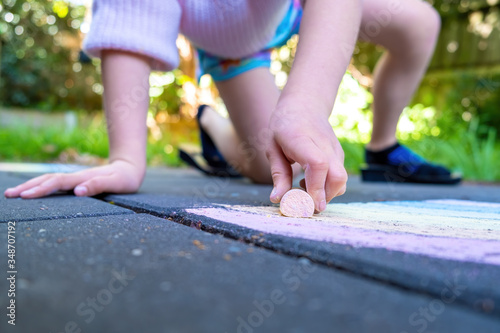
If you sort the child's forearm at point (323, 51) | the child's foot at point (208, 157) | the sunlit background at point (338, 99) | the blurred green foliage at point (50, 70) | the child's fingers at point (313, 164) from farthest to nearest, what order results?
the blurred green foliage at point (50, 70), the sunlit background at point (338, 99), the child's foot at point (208, 157), the child's forearm at point (323, 51), the child's fingers at point (313, 164)

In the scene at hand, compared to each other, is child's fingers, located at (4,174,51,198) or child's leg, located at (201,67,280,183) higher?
child's leg, located at (201,67,280,183)

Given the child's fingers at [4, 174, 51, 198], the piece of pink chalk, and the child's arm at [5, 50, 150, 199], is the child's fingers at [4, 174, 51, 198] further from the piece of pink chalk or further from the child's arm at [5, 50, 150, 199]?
the piece of pink chalk

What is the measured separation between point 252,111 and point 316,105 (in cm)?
98

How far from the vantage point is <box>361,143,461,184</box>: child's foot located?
2.06 metres

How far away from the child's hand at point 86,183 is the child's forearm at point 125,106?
0.06 meters

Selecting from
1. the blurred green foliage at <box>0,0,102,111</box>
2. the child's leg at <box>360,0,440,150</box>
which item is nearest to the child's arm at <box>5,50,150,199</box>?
the child's leg at <box>360,0,440,150</box>

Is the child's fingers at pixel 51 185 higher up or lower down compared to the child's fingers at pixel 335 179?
lower down

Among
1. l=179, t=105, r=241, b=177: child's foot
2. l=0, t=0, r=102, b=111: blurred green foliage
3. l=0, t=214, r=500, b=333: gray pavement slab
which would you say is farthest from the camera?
l=0, t=0, r=102, b=111: blurred green foliage

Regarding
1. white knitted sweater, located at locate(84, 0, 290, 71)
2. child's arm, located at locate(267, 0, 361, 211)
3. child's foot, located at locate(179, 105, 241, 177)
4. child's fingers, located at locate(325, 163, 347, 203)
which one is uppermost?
white knitted sweater, located at locate(84, 0, 290, 71)

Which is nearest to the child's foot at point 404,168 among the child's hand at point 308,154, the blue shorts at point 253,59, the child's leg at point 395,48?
the child's leg at point 395,48

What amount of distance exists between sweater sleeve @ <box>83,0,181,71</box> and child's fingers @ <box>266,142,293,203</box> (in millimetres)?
678

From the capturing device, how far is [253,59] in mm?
1845

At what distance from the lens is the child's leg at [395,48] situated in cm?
169

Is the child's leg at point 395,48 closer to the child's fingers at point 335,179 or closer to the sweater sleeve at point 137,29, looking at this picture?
the sweater sleeve at point 137,29
